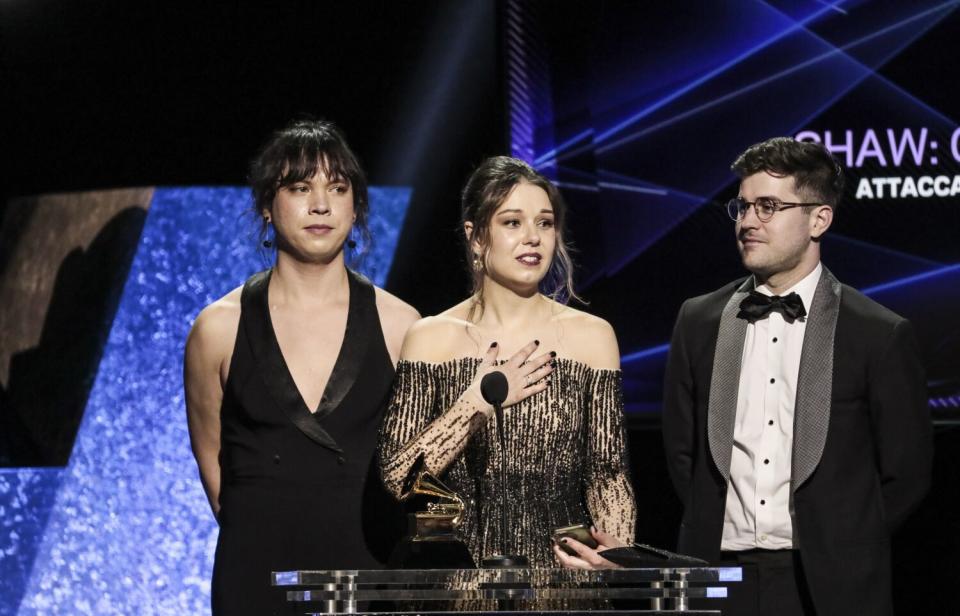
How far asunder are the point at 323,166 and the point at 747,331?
1160mm

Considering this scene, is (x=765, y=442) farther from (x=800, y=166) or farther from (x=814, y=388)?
(x=800, y=166)

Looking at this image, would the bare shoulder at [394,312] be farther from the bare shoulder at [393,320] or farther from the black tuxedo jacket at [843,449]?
the black tuxedo jacket at [843,449]

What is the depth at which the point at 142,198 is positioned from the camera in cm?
489

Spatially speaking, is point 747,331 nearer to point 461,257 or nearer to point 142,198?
point 461,257

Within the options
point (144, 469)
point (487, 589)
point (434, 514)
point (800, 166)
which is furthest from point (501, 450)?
point (144, 469)

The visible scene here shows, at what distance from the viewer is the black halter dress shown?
9.84 feet

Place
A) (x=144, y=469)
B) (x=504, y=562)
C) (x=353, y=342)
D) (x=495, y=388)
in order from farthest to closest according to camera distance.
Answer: (x=144, y=469), (x=353, y=342), (x=495, y=388), (x=504, y=562)

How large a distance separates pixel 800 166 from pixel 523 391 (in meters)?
1.18

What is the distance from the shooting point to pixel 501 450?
9.06 feet

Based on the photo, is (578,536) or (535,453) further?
(535,453)

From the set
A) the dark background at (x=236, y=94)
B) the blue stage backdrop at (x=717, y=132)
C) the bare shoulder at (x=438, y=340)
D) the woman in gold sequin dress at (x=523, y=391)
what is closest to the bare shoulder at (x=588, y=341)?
the woman in gold sequin dress at (x=523, y=391)

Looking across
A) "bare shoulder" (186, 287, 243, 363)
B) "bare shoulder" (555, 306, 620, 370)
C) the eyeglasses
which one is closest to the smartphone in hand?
"bare shoulder" (555, 306, 620, 370)

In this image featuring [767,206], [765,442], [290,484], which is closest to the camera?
[290,484]

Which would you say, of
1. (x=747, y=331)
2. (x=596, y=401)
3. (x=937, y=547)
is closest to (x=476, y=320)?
(x=596, y=401)
